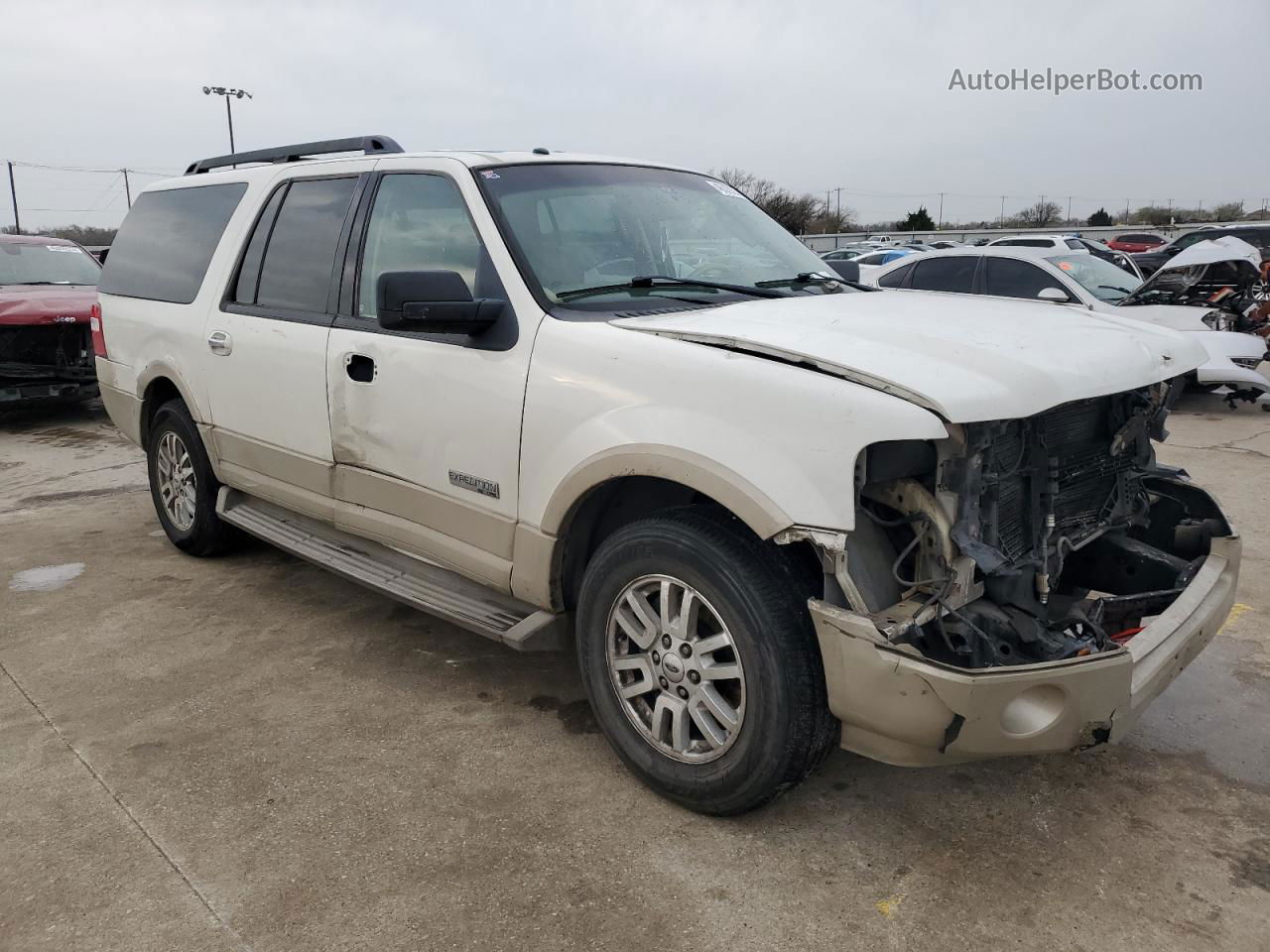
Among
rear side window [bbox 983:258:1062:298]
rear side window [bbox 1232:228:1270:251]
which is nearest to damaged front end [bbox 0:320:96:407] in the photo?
rear side window [bbox 983:258:1062:298]

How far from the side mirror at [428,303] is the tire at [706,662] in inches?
34.1

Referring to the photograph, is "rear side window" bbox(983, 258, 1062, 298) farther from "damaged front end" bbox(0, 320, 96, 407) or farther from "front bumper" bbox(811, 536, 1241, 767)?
"damaged front end" bbox(0, 320, 96, 407)

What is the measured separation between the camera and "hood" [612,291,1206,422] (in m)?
2.36

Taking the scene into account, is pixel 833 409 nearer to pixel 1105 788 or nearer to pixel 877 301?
pixel 877 301

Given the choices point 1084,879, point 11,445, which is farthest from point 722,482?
point 11,445

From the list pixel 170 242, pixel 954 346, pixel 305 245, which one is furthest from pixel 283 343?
pixel 954 346

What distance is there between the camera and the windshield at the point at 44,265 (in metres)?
9.89

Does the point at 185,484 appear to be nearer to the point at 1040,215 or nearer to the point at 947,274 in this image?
the point at 947,274

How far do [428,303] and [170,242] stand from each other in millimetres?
2876

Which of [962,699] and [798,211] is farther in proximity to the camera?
[798,211]

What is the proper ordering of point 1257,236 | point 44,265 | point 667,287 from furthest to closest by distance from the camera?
point 1257,236 → point 44,265 → point 667,287

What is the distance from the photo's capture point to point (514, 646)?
315cm

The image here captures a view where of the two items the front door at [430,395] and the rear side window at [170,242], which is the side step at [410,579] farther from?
the rear side window at [170,242]

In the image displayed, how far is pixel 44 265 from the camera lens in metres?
10.1
